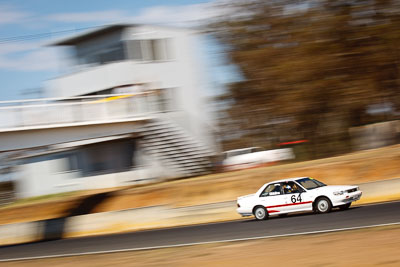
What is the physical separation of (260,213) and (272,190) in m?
0.84

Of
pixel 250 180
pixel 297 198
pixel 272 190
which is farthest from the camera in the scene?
pixel 250 180

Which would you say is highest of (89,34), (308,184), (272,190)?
(89,34)

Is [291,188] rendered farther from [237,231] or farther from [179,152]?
[179,152]

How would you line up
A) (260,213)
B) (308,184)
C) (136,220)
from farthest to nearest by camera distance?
(136,220) → (260,213) → (308,184)

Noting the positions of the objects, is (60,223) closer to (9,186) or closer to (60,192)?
(60,192)

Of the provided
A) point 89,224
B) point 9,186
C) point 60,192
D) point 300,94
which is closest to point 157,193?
point 89,224

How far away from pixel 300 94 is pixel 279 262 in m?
22.0

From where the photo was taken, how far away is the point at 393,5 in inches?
1239

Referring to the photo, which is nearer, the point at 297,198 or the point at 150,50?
the point at 297,198

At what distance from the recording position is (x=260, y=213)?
20.5 metres

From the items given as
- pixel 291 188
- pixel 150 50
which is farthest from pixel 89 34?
pixel 291 188

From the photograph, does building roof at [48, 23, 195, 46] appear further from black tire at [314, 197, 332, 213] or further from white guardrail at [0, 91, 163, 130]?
black tire at [314, 197, 332, 213]

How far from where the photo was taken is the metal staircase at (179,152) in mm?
35812

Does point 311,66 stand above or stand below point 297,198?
above
